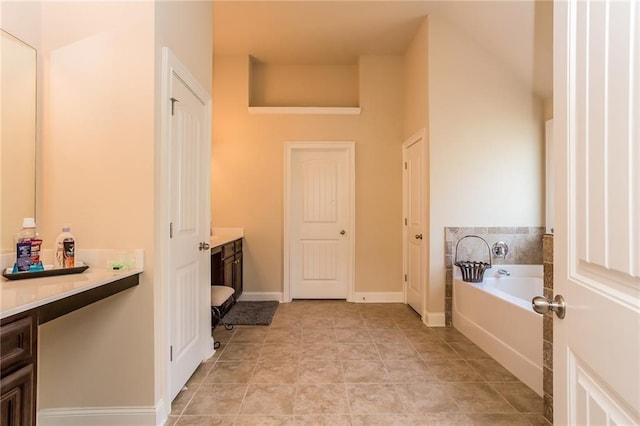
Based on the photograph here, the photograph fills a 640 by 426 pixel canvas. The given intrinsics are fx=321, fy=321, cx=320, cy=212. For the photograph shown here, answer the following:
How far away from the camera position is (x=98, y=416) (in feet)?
5.47

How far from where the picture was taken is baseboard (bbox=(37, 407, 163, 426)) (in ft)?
5.43

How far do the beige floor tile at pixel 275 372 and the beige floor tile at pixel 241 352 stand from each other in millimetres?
150

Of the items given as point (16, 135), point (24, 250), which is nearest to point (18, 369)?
point (24, 250)

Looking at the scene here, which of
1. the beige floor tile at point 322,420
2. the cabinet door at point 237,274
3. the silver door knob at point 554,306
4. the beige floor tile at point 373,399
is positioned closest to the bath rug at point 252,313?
the cabinet door at point 237,274

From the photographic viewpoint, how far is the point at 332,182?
4.31m

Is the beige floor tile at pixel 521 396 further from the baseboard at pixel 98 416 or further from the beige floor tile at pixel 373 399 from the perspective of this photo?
the baseboard at pixel 98 416

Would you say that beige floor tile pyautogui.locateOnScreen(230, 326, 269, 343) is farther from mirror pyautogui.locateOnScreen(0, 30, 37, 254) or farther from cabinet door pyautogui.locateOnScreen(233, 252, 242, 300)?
mirror pyautogui.locateOnScreen(0, 30, 37, 254)

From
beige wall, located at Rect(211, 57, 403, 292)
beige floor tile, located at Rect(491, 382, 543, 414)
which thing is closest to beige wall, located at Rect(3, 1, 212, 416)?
beige floor tile, located at Rect(491, 382, 543, 414)

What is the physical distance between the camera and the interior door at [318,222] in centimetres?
429

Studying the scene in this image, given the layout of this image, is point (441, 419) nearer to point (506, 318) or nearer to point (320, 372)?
point (320, 372)

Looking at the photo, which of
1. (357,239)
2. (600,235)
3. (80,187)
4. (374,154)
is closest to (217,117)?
(374,154)

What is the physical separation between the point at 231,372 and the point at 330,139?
295cm

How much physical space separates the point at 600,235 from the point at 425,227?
9.18 feet

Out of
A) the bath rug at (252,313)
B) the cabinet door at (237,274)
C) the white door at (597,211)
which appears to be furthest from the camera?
the cabinet door at (237,274)
